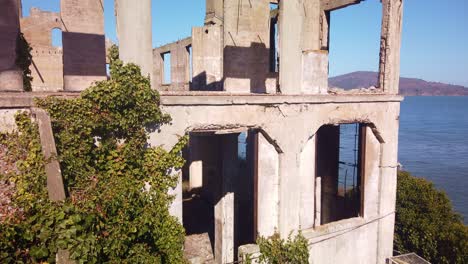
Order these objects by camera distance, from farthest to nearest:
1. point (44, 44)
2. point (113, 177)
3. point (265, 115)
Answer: point (44, 44) < point (265, 115) < point (113, 177)

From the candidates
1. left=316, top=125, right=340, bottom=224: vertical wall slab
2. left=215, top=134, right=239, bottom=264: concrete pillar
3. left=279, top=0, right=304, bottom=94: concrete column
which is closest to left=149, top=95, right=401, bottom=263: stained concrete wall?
left=279, top=0, right=304, bottom=94: concrete column

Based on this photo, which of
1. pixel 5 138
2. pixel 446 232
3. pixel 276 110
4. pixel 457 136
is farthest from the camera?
pixel 457 136

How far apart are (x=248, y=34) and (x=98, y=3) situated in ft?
21.0

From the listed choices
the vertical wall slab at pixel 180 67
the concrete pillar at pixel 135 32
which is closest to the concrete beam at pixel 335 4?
the concrete pillar at pixel 135 32

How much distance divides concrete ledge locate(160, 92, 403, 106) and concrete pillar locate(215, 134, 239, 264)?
378cm

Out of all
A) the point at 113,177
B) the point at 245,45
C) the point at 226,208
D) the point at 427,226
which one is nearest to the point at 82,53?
the point at 245,45

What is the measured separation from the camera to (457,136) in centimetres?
7606

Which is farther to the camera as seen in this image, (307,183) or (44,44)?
(44,44)

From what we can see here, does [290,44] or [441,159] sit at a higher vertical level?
[290,44]

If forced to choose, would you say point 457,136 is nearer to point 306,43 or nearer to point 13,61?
point 306,43

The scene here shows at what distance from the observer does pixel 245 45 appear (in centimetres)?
1390

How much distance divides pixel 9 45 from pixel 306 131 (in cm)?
868

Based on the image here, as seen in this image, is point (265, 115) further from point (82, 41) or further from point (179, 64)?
point (179, 64)

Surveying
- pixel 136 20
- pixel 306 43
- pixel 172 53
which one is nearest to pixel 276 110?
pixel 136 20
